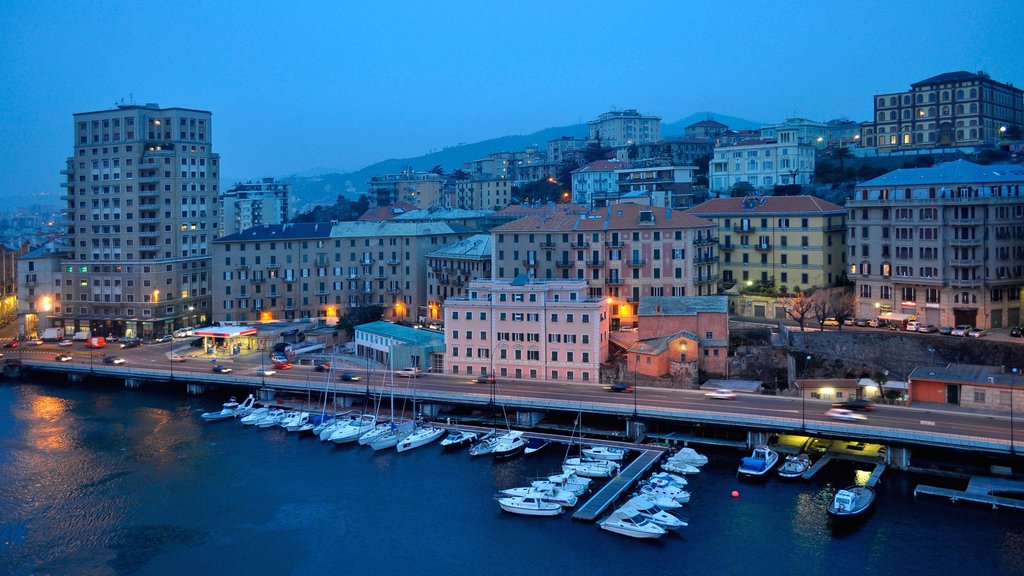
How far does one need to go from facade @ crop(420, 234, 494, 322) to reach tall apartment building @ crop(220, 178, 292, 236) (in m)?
62.3

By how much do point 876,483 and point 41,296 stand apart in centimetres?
6803

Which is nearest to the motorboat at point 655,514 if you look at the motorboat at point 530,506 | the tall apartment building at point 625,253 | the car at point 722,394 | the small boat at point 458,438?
the motorboat at point 530,506

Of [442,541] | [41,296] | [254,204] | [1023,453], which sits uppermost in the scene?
[254,204]

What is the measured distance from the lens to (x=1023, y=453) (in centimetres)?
3566

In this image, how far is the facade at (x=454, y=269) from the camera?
2640 inches

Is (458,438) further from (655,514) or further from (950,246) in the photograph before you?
(950,246)

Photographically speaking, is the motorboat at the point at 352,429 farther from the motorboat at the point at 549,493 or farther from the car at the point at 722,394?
the car at the point at 722,394

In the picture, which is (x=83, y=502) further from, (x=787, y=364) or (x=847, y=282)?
(x=847, y=282)

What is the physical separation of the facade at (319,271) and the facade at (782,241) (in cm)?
2471

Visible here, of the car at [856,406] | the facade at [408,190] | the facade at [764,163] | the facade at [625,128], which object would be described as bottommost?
the car at [856,406]

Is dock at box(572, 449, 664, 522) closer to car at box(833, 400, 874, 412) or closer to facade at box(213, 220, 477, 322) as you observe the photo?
car at box(833, 400, 874, 412)

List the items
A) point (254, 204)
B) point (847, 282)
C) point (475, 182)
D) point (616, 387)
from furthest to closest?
point (254, 204) < point (475, 182) < point (847, 282) < point (616, 387)

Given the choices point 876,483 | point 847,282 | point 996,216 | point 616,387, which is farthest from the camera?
point 847,282

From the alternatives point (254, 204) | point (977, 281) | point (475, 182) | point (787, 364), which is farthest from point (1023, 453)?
point (254, 204)
